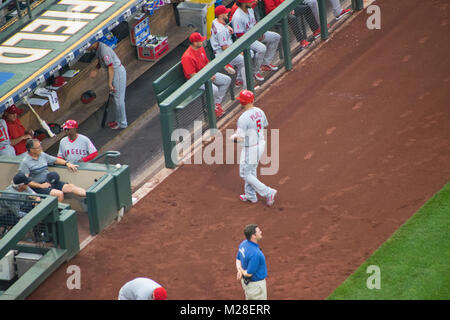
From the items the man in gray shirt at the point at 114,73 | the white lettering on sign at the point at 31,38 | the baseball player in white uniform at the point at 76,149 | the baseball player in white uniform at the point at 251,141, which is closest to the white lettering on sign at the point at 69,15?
the man in gray shirt at the point at 114,73

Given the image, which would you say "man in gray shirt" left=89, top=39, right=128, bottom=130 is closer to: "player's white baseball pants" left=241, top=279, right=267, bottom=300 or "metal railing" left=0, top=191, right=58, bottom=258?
"metal railing" left=0, top=191, right=58, bottom=258

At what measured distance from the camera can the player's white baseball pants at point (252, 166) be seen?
14.6 meters

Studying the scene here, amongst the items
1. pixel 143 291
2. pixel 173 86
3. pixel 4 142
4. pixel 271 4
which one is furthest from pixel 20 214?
pixel 271 4

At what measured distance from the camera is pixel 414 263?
13.3 metres

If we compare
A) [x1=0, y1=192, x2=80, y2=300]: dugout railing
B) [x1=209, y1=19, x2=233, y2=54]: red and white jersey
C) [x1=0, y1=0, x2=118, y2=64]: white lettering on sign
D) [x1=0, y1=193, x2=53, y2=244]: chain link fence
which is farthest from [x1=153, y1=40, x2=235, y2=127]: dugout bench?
[x1=0, y1=193, x2=53, y2=244]: chain link fence

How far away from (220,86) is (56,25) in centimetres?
309

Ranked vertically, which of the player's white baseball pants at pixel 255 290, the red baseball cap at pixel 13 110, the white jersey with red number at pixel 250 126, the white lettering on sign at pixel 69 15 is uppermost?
the white lettering on sign at pixel 69 15

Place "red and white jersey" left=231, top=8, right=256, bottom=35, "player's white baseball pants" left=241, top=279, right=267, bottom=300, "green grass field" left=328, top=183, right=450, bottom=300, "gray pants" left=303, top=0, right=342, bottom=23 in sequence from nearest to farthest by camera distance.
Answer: "player's white baseball pants" left=241, top=279, right=267, bottom=300 < "green grass field" left=328, top=183, right=450, bottom=300 < "red and white jersey" left=231, top=8, right=256, bottom=35 < "gray pants" left=303, top=0, right=342, bottom=23

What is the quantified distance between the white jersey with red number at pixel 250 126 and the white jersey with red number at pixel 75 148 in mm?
2353

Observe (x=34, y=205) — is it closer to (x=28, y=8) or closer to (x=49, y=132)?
(x=49, y=132)

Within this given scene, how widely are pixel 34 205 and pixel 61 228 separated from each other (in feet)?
1.53

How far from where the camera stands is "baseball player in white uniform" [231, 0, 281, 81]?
1783 cm

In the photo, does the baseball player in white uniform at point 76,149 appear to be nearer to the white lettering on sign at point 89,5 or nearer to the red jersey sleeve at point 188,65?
the red jersey sleeve at point 188,65

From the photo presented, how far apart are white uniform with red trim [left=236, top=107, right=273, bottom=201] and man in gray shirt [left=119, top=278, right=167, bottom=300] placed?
3.36 metres
